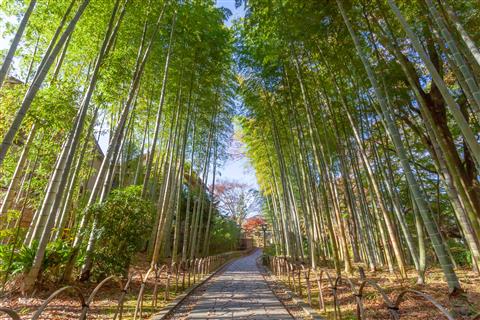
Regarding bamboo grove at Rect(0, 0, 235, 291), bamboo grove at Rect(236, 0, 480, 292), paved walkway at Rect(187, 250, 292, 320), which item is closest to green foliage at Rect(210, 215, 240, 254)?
bamboo grove at Rect(236, 0, 480, 292)

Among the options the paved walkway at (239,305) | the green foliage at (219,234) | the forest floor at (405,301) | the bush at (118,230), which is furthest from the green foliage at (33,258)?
the green foliage at (219,234)

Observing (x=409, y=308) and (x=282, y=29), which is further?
(x=282, y=29)

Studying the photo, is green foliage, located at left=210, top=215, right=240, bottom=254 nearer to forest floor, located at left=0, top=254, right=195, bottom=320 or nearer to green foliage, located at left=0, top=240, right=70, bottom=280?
forest floor, located at left=0, top=254, right=195, bottom=320

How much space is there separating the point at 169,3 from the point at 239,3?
159 cm

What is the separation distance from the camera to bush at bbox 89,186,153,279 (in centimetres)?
457

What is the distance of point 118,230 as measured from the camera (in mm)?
4793

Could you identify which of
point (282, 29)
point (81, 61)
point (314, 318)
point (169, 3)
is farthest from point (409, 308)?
point (81, 61)

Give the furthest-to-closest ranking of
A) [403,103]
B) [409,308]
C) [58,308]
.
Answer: [403,103] → [58,308] → [409,308]

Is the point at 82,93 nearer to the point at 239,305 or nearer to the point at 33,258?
the point at 33,258

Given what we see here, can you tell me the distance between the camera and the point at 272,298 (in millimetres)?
4809

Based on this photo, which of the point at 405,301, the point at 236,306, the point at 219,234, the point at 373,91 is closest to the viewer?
the point at 405,301

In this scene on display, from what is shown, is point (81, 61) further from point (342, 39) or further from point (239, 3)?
point (342, 39)

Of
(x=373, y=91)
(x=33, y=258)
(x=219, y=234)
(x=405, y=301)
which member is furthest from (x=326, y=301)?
(x=219, y=234)

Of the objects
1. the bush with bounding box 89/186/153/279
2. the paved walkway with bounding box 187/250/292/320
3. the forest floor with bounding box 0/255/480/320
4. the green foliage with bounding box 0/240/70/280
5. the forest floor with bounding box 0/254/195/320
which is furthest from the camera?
the bush with bounding box 89/186/153/279
